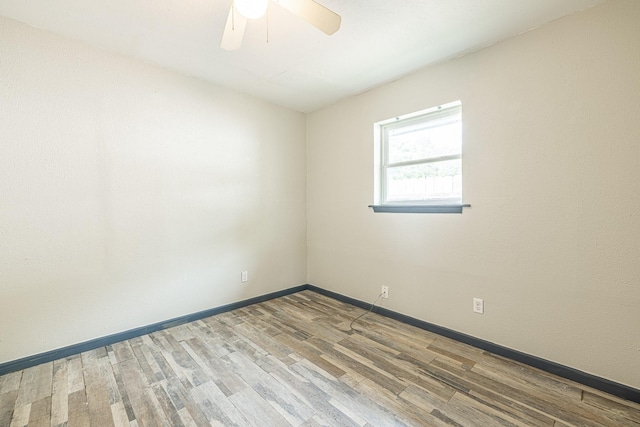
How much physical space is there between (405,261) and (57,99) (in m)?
3.15

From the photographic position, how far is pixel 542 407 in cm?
154

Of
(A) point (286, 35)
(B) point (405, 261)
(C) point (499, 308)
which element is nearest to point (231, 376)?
(B) point (405, 261)

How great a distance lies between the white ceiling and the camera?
1.72m

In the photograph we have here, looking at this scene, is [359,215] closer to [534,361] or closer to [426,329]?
[426,329]

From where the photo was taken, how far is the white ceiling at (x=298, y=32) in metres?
1.72

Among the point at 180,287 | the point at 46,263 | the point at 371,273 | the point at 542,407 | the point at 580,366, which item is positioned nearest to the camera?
the point at 542,407

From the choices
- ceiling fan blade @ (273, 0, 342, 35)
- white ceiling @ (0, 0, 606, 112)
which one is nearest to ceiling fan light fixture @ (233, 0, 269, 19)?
ceiling fan blade @ (273, 0, 342, 35)

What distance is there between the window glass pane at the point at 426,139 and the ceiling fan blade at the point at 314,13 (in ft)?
4.80

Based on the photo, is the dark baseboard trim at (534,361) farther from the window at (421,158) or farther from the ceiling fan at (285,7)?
the ceiling fan at (285,7)

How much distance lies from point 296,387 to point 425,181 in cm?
203

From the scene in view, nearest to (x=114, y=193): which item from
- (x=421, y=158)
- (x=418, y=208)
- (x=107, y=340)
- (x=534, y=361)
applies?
(x=107, y=340)

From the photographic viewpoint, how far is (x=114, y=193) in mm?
2258

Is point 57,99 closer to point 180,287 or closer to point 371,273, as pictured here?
point 180,287

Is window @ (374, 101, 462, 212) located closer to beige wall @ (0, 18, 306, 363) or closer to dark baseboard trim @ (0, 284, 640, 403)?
dark baseboard trim @ (0, 284, 640, 403)
